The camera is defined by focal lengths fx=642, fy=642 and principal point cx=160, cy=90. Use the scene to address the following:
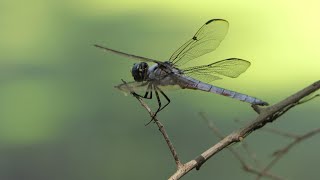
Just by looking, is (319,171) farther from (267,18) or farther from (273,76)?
(267,18)

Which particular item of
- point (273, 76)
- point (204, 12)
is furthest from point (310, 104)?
point (204, 12)

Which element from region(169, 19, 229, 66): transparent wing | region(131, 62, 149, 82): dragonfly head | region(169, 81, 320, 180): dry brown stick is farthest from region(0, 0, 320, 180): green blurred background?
region(169, 81, 320, 180): dry brown stick

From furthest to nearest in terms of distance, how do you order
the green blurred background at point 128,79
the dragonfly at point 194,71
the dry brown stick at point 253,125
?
the green blurred background at point 128,79 → the dragonfly at point 194,71 → the dry brown stick at point 253,125

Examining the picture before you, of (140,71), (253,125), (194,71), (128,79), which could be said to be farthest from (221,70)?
(128,79)

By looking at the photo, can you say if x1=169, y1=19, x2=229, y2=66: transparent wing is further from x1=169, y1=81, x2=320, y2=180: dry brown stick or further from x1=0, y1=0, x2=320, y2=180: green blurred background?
x1=0, y1=0, x2=320, y2=180: green blurred background

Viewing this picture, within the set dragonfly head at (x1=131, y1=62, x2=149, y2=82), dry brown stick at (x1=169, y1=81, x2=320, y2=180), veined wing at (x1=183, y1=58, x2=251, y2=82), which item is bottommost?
dry brown stick at (x1=169, y1=81, x2=320, y2=180)

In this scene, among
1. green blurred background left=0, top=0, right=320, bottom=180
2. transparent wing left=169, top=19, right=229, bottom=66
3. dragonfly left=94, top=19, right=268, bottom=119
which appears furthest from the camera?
green blurred background left=0, top=0, right=320, bottom=180

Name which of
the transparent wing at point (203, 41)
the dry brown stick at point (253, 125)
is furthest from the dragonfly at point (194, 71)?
the dry brown stick at point (253, 125)

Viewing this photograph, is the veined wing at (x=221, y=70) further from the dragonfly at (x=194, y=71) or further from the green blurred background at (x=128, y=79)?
the green blurred background at (x=128, y=79)
